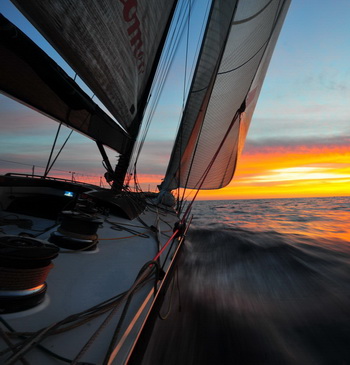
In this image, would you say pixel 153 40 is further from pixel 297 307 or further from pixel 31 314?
pixel 297 307

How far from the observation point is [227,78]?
5.94 meters

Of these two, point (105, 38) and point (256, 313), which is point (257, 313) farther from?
point (105, 38)

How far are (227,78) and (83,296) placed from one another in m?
6.10

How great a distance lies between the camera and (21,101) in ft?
7.63

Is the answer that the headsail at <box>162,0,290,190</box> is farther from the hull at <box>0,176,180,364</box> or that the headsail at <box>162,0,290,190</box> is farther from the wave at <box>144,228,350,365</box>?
the hull at <box>0,176,180,364</box>

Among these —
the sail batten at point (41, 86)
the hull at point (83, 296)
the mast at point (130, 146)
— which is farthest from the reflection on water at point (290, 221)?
the sail batten at point (41, 86)

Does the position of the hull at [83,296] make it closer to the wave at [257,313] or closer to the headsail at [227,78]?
the wave at [257,313]

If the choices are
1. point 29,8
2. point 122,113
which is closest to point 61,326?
point 29,8

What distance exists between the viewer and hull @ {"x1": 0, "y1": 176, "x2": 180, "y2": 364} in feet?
2.93

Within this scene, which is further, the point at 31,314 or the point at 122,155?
the point at 122,155

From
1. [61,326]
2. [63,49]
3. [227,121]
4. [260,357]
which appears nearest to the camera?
[61,326]

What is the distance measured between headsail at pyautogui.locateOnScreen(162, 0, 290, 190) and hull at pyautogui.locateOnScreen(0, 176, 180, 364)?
2.67 m

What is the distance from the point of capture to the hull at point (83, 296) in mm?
894

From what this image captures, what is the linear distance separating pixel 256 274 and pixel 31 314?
136 inches
